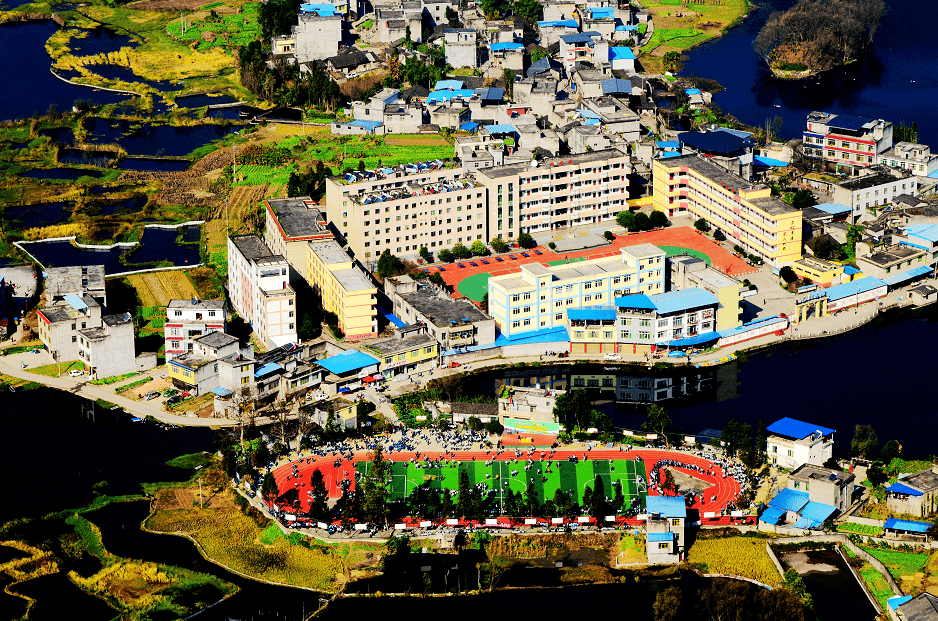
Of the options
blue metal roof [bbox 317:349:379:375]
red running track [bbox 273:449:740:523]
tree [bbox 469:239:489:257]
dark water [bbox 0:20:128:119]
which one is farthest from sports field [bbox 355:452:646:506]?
dark water [bbox 0:20:128:119]

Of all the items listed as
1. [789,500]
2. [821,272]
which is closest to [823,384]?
[821,272]

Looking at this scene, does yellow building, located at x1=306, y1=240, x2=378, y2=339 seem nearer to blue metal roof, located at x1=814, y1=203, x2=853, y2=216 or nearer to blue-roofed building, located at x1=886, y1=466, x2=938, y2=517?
blue-roofed building, located at x1=886, y1=466, x2=938, y2=517

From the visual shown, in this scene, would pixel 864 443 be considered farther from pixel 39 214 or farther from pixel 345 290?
pixel 39 214

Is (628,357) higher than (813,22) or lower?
lower

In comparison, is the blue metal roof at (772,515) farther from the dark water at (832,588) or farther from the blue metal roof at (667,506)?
the blue metal roof at (667,506)

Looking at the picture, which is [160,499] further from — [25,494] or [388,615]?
[388,615]

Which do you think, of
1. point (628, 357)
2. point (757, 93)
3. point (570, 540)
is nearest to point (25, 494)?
point (570, 540)
